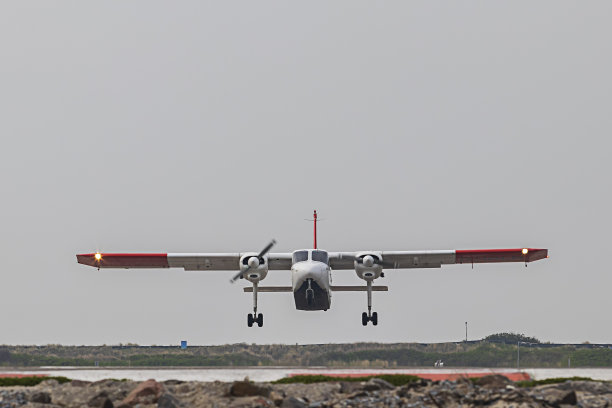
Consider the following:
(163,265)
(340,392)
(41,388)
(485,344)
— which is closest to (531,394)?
(340,392)

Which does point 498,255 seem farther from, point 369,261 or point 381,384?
point 381,384

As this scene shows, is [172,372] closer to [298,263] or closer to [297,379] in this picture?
[297,379]

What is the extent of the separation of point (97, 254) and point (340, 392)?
23.2 m

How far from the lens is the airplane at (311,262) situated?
32625mm

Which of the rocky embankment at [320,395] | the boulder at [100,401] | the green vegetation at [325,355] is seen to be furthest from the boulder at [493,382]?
Answer: the green vegetation at [325,355]

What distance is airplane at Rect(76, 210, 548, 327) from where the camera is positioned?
32.6 m

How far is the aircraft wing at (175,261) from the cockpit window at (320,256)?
2.78 meters

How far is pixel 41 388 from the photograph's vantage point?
17.1 metres

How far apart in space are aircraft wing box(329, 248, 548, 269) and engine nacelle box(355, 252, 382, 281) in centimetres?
85

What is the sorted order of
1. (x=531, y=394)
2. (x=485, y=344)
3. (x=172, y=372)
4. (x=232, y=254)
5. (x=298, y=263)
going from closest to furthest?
1. (x=531, y=394)
2. (x=172, y=372)
3. (x=298, y=263)
4. (x=232, y=254)
5. (x=485, y=344)

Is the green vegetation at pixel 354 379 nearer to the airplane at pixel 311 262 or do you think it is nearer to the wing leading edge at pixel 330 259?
the airplane at pixel 311 262

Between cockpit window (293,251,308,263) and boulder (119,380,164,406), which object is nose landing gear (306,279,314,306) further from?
boulder (119,380,164,406)

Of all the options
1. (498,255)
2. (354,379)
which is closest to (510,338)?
(498,255)

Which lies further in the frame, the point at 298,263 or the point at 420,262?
the point at 420,262
